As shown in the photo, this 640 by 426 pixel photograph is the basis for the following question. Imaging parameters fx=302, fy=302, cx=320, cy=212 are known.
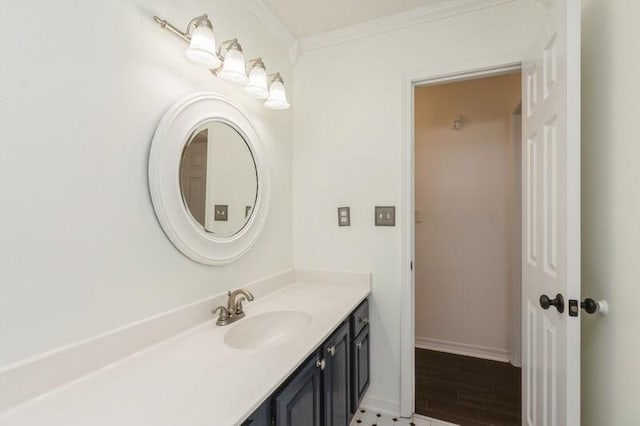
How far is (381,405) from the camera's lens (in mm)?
1880

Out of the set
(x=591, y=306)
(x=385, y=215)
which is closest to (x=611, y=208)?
(x=591, y=306)

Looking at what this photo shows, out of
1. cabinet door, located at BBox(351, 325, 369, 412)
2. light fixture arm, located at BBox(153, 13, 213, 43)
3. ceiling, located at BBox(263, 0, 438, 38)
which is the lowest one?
cabinet door, located at BBox(351, 325, 369, 412)

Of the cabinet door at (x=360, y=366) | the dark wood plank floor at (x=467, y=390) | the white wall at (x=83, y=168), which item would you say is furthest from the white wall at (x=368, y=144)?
the white wall at (x=83, y=168)

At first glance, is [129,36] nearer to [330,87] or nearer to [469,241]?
[330,87]

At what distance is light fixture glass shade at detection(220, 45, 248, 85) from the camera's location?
1.29 m

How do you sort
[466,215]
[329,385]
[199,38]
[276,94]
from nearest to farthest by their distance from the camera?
[199,38]
[329,385]
[276,94]
[466,215]

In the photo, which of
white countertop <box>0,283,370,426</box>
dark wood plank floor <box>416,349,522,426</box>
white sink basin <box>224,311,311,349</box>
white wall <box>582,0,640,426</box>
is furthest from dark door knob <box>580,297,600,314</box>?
dark wood plank floor <box>416,349,522,426</box>

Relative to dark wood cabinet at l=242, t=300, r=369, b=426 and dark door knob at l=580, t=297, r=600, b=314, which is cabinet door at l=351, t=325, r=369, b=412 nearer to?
dark wood cabinet at l=242, t=300, r=369, b=426

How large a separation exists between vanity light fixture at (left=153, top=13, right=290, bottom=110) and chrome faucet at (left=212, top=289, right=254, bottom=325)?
95 cm

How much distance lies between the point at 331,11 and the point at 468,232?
198 centimetres

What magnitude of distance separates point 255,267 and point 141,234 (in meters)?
0.70

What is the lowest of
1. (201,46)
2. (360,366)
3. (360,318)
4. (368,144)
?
(360,366)

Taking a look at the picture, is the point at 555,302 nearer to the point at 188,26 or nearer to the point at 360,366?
the point at 360,366

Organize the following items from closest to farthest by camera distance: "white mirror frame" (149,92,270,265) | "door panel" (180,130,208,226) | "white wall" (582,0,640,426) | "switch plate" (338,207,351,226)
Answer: "white wall" (582,0,640,426) → "white mirror frame" (149,92,270,265) → "door panel" (180,130,208,226) → "switch plate" (338,207,351,226)
